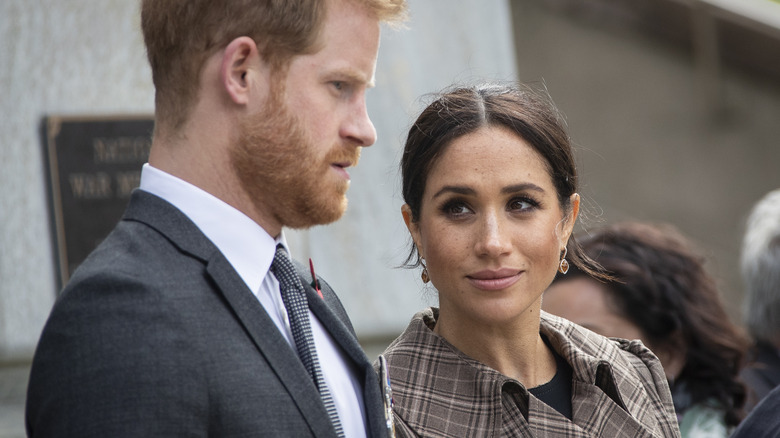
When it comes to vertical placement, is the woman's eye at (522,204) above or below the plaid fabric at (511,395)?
above

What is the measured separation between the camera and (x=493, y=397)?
7.55 ft

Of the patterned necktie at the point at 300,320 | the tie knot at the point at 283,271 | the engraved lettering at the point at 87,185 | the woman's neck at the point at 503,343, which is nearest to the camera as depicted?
the patterned necktie at the point at 300,320

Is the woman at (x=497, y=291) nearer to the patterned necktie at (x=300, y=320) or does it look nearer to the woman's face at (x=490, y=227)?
the woman's face at (x=490, y=227)

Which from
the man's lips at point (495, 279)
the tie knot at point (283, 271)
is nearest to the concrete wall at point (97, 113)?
the man's lips at point (495, 279)

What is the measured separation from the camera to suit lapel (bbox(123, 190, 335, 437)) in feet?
5.69

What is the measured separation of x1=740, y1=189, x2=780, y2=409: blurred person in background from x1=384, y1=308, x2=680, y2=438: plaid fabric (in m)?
1.19

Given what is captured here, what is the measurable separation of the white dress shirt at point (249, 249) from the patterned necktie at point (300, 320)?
14mm

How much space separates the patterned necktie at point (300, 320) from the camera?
1843 millimetres

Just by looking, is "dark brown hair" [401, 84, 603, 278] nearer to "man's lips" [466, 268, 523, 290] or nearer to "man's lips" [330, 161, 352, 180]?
"man's lips" [466, 268, 523, 290]

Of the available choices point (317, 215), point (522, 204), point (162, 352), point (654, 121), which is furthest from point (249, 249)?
point (654, 121)

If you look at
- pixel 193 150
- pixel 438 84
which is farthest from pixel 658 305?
pixel 193 150

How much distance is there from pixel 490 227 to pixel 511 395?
43 cm

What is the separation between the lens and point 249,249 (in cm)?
189

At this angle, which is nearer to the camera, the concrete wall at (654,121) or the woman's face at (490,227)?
the woman's face at (490,227)
